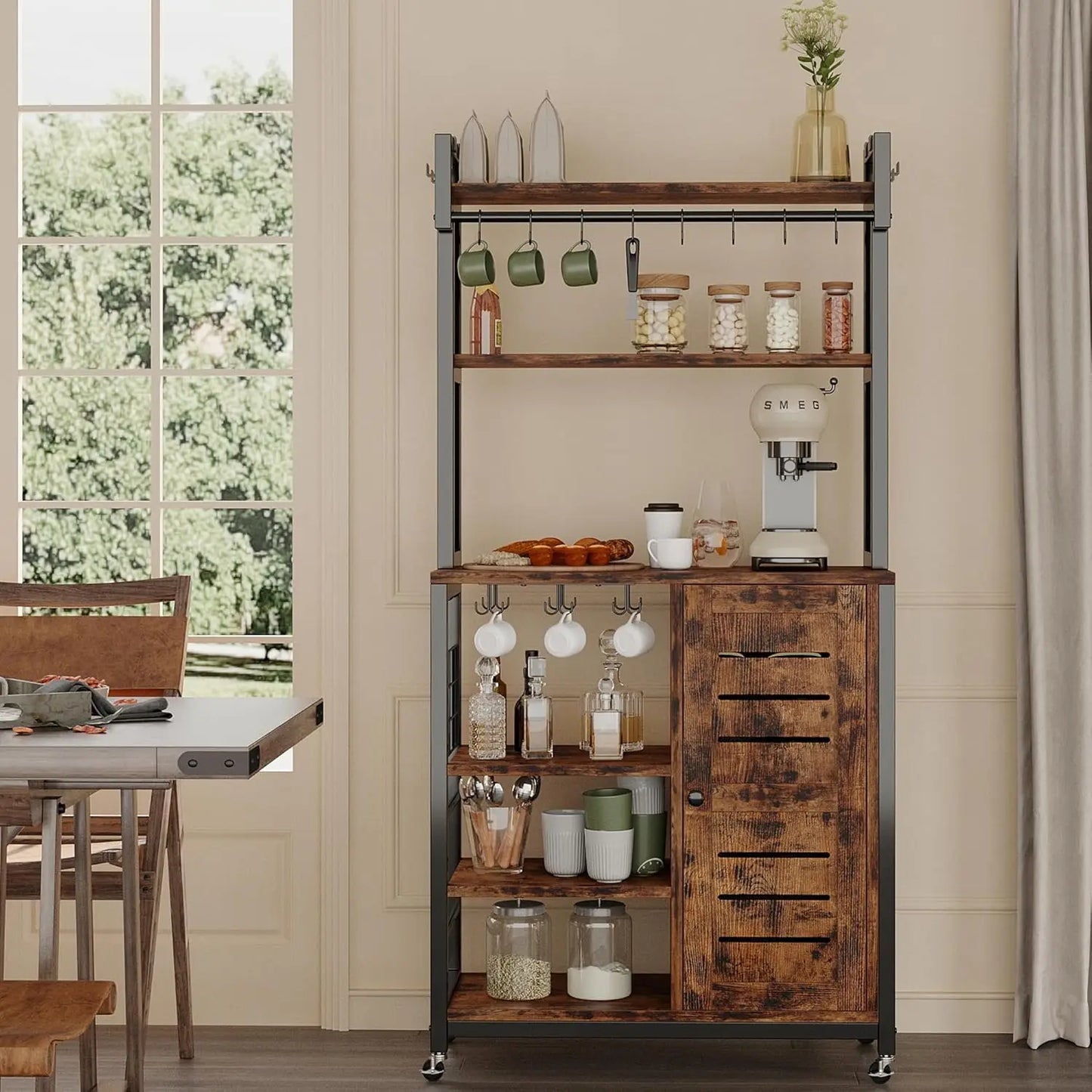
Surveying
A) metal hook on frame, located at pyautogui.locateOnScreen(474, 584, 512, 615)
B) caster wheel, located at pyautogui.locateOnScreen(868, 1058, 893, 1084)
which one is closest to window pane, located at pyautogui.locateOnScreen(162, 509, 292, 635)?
metal hook on frame, located at pyautogui.locateOnScreen(474, 584, 512, 615)

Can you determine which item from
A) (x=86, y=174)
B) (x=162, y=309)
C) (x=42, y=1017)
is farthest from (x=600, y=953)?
(x=86, y=174)

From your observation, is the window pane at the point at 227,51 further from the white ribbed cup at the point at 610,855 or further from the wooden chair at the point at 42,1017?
the wooden chair at the point at 42,1017

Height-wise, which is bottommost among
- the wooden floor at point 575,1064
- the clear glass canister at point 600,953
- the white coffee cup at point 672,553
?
the wooden floor at point 575,1064

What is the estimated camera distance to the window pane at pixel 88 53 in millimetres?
3377

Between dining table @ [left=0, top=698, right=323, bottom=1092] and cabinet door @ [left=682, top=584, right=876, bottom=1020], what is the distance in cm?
96

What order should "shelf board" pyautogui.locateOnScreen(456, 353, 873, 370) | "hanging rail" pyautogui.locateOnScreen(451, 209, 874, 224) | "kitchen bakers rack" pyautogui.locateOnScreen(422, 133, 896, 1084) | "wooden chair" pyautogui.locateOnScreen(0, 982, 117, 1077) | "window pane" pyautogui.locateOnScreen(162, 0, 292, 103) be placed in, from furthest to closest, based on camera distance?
"window pane" pyautogui.locateOnScreen(162, 0, 292, 103) → "hanging rail" pyautogui.locateOnScreen(451, 209, 874, 224) → "shelf board" pyautogui.locateOnScreen(456, 353, 873, 370) → "kitchen bakers rack" pyautogui.locateOnScreen(422, 133, 896, 1084) → "wooden chair" pyautogui.locateOnScreen(0, 982, 117, 1077)

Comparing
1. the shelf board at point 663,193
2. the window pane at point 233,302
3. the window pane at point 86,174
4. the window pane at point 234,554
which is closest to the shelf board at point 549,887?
the window pane at point 234,554

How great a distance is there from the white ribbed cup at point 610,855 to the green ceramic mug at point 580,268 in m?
1.26

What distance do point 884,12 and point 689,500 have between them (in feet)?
4.32

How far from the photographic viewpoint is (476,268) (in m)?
2.94

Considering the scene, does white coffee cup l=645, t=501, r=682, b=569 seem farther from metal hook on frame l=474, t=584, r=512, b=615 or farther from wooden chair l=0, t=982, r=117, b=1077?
wooden chair l=0, t=982, r=117, b=1077

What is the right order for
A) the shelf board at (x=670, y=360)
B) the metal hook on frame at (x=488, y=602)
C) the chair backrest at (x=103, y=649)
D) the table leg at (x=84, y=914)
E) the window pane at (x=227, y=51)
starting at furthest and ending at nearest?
the window pane at (x=227, y=51)
the metal hook on frame at (x=488, y=602)
the shelf board at (x=670, y=360)
the chair backrest at (x=103, y=649)
the table leg at (x=84, y=914)

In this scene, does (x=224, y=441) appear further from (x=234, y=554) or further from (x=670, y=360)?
(x=670, y=360)

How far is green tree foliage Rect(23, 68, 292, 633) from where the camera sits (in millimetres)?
3369
